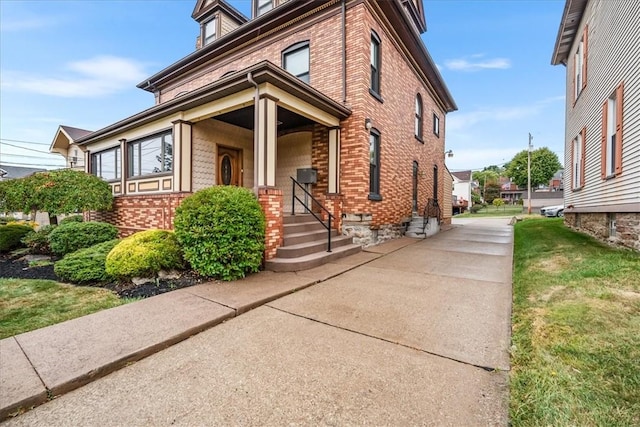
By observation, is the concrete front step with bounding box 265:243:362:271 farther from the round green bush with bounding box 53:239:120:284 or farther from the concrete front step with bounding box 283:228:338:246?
the round green bush with bounding box 53:239:120:284

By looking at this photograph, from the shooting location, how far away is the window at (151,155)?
8.14m

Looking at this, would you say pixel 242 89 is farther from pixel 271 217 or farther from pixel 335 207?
pixel 335 207

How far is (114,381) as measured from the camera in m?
2.15

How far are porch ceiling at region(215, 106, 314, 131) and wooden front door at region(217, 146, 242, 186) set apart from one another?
896 millimetres

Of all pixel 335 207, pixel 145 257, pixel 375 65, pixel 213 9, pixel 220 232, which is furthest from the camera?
pixel 213 9

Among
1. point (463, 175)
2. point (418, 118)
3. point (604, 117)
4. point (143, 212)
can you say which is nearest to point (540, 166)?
point (463, 175)

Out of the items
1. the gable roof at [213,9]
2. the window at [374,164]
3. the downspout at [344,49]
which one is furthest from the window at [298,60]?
the gable roof at [213,9]

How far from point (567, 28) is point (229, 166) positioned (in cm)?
1327

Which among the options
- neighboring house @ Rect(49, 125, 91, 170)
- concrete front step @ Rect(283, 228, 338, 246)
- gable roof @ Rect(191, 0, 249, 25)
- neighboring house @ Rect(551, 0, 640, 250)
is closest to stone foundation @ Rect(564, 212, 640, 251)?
neighboring house @ Rect(551, 0, 640, 250)

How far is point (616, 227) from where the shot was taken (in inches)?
257

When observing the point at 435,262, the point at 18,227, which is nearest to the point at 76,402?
the point at 435,262

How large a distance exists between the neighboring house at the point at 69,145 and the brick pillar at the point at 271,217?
16.5m

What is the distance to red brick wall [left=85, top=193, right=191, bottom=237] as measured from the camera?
25.2 ft

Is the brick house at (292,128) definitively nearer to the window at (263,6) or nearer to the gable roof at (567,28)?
the window at (263,6)
